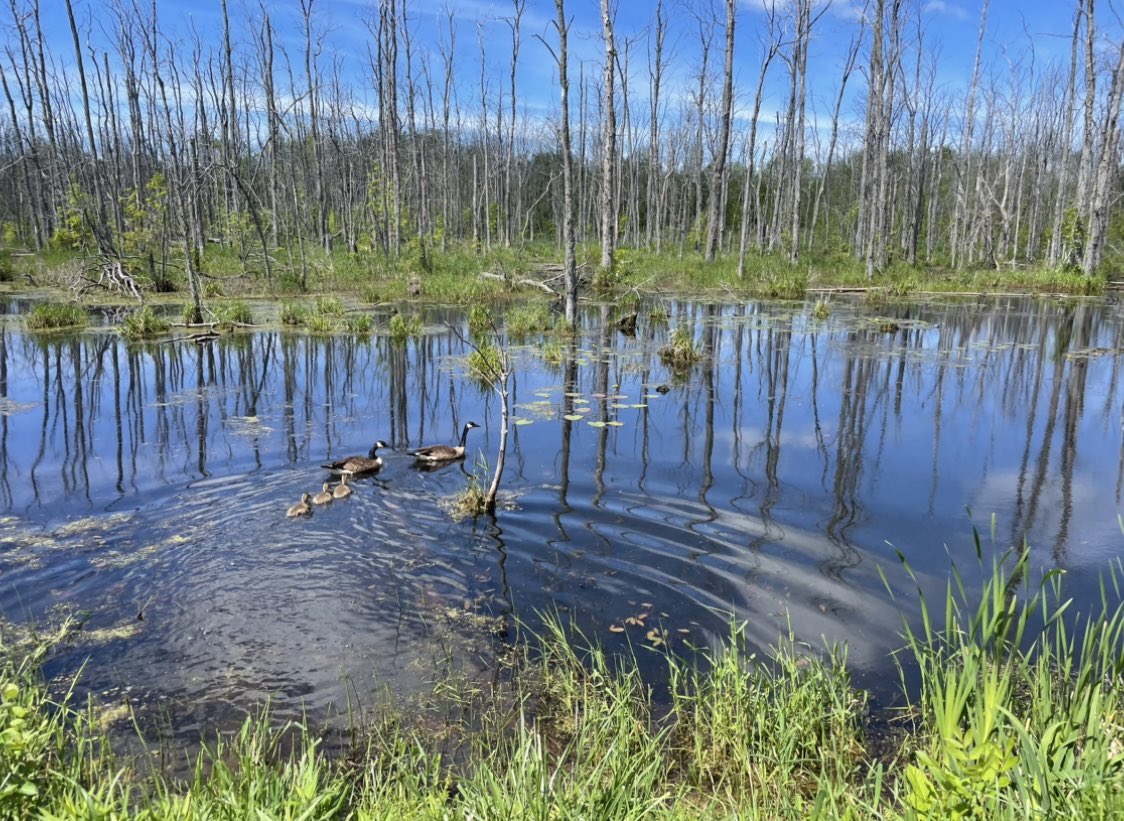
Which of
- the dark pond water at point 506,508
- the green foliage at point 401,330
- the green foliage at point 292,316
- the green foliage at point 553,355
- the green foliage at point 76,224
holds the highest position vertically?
the green foliage at point 76,224

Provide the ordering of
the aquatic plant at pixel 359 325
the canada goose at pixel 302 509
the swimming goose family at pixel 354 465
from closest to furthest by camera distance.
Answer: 1. the canada goose at pixel 302 509
2. the swimming goose family at pixel 354 465
3. the aquatic plant at pixel 359 325

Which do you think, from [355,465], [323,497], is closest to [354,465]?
[355,465]

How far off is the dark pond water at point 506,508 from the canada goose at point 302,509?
0.13m

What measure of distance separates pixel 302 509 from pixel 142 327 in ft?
36.2

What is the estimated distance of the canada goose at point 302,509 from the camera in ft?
19.2

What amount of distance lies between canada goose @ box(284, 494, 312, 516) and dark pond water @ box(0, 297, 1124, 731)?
13 cm

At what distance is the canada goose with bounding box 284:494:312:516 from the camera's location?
586cm

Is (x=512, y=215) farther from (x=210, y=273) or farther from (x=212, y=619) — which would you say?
(x=212, y=619)

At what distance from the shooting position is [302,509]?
232 inches

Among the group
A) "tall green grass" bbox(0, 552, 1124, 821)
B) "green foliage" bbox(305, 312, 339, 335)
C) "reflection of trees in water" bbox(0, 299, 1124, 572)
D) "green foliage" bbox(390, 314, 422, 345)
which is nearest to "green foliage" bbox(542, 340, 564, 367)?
"reflection of trees in water" bbox(0, 299, 1124, 572)

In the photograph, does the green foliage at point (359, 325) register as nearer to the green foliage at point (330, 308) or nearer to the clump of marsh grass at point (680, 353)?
the green foliage at point (330, 308)

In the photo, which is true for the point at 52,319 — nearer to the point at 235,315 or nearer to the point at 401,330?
the point at 235,315

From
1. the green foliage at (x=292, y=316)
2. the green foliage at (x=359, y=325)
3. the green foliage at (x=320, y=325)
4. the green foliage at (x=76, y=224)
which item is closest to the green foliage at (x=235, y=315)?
the green foliage at (x=292, y=316)

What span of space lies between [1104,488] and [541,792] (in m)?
6.80
